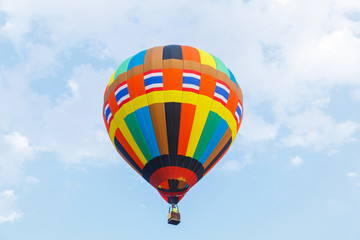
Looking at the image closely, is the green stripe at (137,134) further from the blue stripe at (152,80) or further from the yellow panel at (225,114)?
the yellow panel at (225,114)

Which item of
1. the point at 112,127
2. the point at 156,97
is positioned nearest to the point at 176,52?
the point at 156,97

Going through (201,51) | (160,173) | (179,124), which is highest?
(201,51)

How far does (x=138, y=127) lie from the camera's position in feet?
75.0

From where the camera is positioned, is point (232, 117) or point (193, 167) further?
point (232, 117)

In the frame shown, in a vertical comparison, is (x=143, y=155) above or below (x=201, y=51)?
below

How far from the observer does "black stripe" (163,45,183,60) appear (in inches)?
932

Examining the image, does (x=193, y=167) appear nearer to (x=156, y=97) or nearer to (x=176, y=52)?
(x=156, y=97)

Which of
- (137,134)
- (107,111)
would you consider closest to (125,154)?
(137,134)

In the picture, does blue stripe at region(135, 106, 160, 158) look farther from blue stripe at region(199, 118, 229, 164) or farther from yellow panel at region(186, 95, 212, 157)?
blue stripe at region(199, 118, 229, 164)

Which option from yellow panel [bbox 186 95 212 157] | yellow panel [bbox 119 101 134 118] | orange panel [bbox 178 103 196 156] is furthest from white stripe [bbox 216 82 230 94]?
yellow panel [bbox 119 101 134 118]

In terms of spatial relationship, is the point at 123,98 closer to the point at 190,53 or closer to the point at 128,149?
the point at 128,149

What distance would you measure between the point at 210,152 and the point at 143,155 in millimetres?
2798

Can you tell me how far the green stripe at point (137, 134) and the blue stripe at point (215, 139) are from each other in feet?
7.30

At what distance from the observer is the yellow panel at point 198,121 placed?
2262 centimetres
